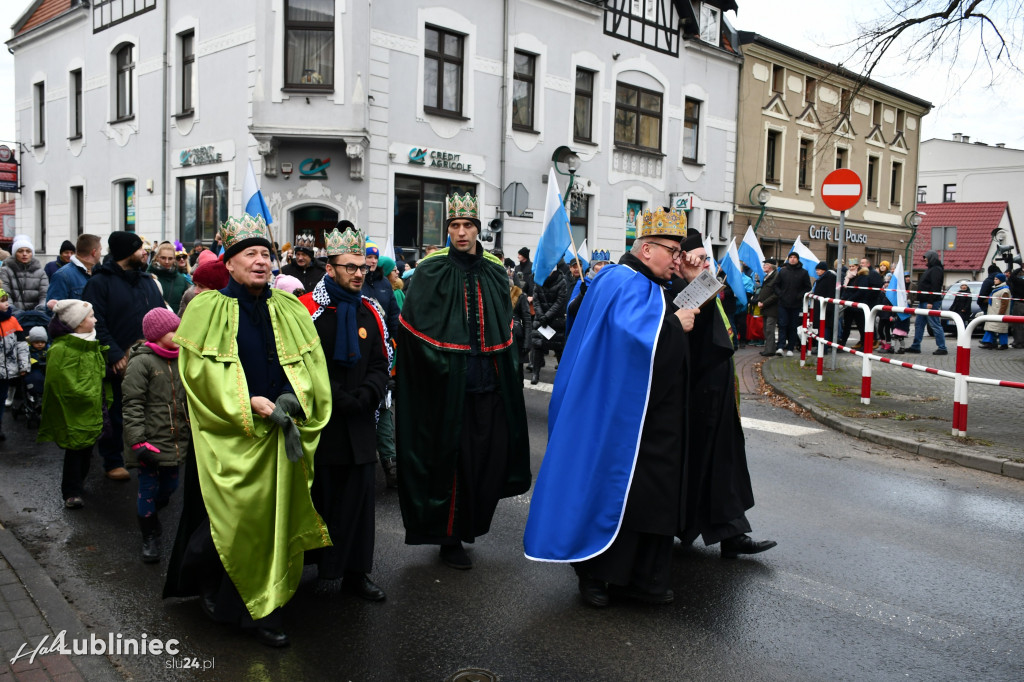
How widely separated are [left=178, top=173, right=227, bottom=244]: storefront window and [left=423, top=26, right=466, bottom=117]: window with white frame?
511 centimetres

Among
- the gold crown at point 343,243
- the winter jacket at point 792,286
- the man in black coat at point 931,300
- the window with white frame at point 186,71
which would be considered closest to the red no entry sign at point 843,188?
the winter jacket at point 792,286

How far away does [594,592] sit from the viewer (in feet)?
14.6

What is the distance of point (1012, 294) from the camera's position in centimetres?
1766

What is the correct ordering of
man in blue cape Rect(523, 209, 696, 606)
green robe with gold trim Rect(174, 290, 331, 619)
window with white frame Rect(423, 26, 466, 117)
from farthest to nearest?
1. window with white frame Rect(423, 26, 466, 117)
2. man in blue cape Rect(523, 209, 696, 606)
3. green robe with gold trim Rect(174, 290, 331, 619)

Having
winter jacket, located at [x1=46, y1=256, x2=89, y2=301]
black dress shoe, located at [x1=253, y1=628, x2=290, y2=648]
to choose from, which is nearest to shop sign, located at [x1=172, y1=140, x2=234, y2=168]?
winter jacket, located at [x1=46, y1=256, x2=89, y2=301]

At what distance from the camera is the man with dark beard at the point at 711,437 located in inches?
192

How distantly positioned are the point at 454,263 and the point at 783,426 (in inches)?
223

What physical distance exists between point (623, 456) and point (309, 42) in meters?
16.0

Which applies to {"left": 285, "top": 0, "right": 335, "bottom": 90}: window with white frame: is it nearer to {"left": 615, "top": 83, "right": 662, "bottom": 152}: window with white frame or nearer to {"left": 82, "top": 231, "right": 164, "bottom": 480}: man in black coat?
{"left": 615, "top": 83, "right": 662, "bottom": 152}: window with white frame

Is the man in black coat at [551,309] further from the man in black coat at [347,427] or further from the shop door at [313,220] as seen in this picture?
the shop door at [313,220]

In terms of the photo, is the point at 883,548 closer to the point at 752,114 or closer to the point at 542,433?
the point at 542,433

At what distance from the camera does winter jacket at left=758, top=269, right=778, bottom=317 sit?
16.4 metres

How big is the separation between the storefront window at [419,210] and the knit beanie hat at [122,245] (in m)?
12.5

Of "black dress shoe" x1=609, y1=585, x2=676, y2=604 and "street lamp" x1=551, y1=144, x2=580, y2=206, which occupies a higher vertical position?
"street lamp" x1=551, y1=144, x2=580, y2=206
